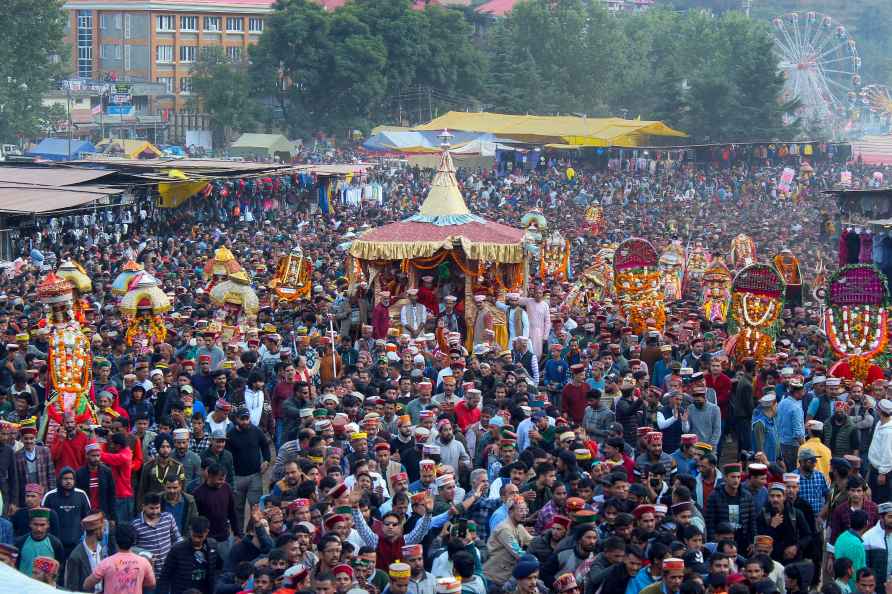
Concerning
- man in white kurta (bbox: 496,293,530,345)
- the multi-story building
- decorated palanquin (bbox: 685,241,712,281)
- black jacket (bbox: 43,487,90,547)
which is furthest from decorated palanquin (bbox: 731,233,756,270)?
the multi-story building

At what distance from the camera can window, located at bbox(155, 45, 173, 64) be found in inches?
3219

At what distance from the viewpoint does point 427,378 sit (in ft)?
48.2

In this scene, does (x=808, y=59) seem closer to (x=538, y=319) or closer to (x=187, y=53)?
(x=187, y=53)

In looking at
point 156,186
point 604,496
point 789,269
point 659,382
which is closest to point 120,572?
point 604,496

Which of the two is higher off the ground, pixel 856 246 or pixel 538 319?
pixel 538 319

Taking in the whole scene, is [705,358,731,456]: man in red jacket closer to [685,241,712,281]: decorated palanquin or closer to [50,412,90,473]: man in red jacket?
[50,412,90,473]: man in red jacket

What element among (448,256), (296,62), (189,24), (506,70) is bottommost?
(448,256)

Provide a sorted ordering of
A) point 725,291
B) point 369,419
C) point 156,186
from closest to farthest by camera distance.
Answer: point 369,419 < point 725,291 < point 156,186

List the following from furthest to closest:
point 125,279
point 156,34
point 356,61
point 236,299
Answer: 1. point 156,34
2. point 356,61
3. point 236,299
4. point 125,279

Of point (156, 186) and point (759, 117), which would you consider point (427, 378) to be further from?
point (759, 117)

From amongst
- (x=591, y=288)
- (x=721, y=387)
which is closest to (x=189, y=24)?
(x=591, y=288)

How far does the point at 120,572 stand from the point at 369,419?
3.21 meters

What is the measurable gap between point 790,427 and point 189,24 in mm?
73114

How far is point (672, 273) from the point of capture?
22.1 metres
